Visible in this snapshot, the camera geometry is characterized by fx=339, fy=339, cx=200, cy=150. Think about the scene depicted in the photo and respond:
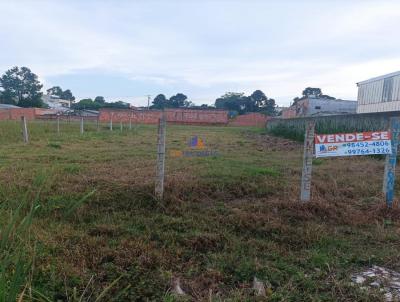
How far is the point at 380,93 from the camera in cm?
2727

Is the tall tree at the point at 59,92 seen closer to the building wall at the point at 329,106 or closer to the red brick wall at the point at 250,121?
the red brick wall at the point at 250,121

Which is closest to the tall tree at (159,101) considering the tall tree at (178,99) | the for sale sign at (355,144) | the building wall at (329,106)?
the tall tree at (178,99)

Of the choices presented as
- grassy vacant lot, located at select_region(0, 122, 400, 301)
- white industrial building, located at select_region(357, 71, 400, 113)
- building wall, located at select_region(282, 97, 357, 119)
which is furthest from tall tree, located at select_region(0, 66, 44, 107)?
grassy vacant lot, located at select_region(0, 122, 400, 301)

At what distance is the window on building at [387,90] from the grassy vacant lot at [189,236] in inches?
902

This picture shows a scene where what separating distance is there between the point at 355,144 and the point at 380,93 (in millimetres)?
26236

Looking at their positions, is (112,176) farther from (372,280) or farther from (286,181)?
(372,280)

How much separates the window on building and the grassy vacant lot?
75.2 ft

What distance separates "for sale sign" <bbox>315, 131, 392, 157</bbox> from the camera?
4.58 meters

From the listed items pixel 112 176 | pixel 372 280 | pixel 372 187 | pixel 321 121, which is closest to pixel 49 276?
pixel 372 280

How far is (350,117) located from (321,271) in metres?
11.6

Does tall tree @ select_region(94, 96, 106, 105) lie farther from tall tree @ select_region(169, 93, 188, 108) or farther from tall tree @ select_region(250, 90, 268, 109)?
tall tree @ select_region(250, 90, 268, 109)

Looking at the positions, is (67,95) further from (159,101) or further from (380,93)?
(380,93)

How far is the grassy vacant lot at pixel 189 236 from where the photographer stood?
99.0 inches

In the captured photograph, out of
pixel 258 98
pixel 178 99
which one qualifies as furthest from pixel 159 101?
pixel 258 98
